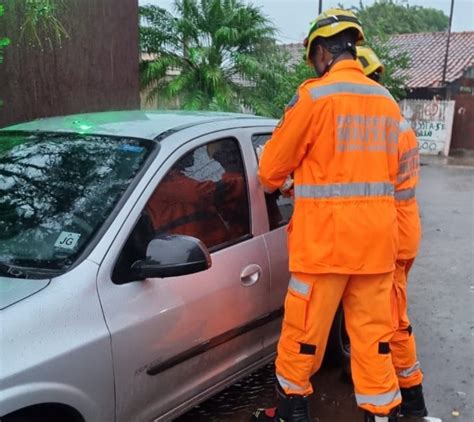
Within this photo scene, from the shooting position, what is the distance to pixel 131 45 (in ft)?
23.1

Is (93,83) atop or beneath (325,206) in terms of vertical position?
atop

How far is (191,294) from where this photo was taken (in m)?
2.50

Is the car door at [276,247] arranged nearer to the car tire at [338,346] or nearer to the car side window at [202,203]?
the car side window at [202,203]

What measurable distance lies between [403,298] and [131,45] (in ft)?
17.0

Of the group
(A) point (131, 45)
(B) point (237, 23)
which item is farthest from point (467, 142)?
(A) point (131, 45)

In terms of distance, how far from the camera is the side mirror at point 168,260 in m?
2.23

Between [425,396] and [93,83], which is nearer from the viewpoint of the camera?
[425,396]

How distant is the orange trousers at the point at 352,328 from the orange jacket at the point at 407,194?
380mm

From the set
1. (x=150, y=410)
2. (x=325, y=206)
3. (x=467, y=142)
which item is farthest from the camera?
(x=467, y=142)

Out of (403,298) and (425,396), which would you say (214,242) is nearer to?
(403,298)

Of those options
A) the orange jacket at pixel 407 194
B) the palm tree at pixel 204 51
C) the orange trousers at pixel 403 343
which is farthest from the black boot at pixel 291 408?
the palm tree at pixel 204 51

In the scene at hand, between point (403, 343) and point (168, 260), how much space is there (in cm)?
162

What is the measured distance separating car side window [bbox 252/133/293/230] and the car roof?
0.14m

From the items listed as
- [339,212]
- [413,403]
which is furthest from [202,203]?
[413,403]
